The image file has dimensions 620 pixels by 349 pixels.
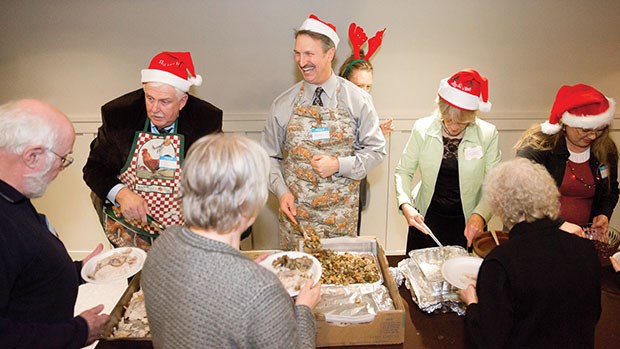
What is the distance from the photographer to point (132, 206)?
2092 mm

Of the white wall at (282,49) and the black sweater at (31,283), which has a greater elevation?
the white wall at (282,49)

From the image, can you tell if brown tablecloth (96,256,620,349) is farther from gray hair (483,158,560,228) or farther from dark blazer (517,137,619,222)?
dark blazer (517,137,619,222)

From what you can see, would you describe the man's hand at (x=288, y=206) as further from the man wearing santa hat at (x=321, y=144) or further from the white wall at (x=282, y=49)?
the white wall at (x=282, y=49)

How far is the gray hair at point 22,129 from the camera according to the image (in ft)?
3.96

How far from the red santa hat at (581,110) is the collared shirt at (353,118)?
920 millimetres

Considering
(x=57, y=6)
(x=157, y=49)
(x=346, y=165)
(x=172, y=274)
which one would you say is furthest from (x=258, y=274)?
(x=57, y=6)

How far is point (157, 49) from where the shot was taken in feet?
11.1

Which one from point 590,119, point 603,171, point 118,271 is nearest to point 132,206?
point 118,271

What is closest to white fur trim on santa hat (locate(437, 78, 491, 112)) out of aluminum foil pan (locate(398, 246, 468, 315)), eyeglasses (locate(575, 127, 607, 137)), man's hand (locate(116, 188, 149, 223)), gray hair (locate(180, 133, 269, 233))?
eyeglasses (locate(575, 127, 607, 137))

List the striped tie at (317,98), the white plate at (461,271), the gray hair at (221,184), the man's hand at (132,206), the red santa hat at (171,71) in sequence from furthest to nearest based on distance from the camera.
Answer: the striped tie at (317,98) → the red santa hat at (171,71) → the man's hand at (132,206) → the white plate at (461,271) → the gray hair at (221,184)

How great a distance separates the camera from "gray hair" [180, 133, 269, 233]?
1.05 m

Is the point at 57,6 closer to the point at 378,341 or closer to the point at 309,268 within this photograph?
the point at 309,268

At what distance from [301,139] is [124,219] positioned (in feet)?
3.35

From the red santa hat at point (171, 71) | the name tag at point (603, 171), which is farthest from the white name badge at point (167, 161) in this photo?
the name tag at point (603, 171)
